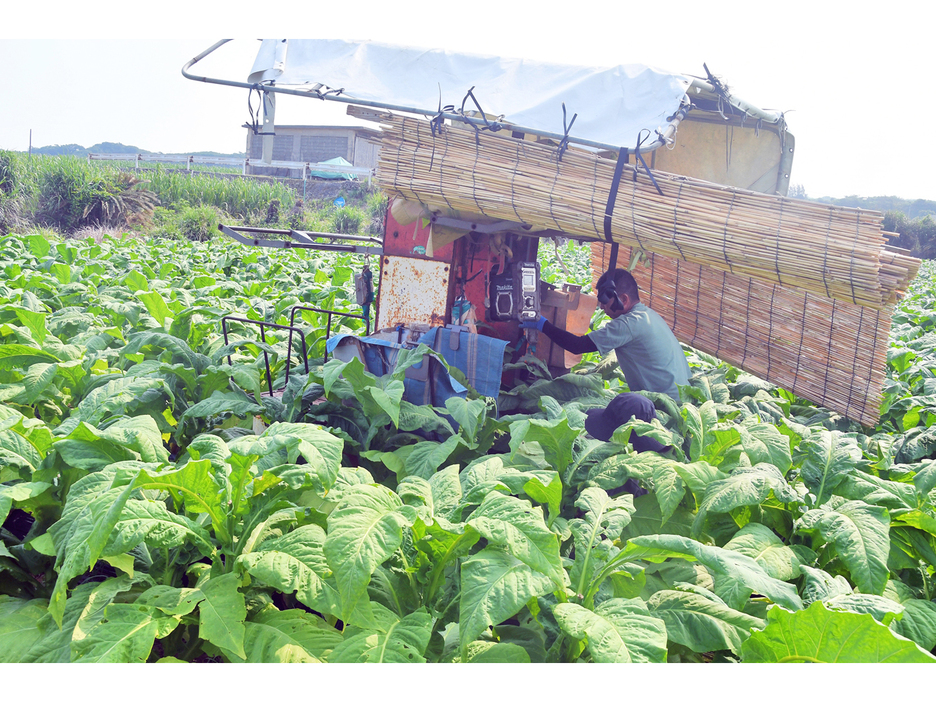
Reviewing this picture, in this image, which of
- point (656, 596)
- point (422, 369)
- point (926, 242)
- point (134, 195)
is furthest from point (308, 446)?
point (926, 242)

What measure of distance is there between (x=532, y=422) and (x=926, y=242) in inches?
2389

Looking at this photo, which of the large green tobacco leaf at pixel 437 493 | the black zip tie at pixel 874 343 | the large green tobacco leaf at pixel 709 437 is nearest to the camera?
the large green tobacco leaf at pixel 437 493

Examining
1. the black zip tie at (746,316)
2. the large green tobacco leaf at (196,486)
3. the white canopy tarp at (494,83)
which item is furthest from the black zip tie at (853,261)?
the large green tobacco leaf at (196,486)

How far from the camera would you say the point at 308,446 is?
242 cm

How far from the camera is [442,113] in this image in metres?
4.05

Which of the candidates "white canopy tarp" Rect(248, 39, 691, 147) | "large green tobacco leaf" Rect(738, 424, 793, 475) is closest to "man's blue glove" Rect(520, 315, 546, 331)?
"white canopy tarp" Rect(248, 39, 691, 147)

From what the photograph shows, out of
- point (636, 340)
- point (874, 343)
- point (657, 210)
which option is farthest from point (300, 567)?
point (874, 343)

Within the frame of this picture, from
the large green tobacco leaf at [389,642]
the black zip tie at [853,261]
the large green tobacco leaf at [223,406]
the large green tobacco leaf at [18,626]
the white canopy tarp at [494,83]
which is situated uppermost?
the white canopy tarp at [494,83]

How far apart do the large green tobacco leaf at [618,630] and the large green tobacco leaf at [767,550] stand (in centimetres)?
65

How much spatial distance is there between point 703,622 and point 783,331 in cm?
369

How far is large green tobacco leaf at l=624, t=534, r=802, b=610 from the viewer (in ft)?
6.93

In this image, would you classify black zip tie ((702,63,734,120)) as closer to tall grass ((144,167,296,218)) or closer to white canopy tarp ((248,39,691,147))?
white canopy tarp ((248,39,691,147))

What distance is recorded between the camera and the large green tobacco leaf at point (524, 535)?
204cm

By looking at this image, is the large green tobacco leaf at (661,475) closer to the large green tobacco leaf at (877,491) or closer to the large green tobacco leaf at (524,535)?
→ the large green tobacco leaf at (877,491)
